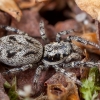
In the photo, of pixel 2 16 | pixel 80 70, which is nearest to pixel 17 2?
pixel 2 16

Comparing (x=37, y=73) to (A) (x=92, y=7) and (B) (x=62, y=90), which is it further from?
(A) (x=92, y=7)

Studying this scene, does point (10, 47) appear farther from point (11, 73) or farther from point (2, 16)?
point (2, 16)

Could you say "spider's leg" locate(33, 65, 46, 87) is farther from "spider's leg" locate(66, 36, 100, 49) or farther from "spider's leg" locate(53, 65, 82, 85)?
"spider's leg" locate(66, 36, 100, 49)

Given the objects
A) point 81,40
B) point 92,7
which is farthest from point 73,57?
point 92,7

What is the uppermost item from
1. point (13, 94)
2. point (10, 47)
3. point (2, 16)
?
point (2, 16)

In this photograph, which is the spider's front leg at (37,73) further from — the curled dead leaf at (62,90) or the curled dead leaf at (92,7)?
the curled dead leaf at (92,7)

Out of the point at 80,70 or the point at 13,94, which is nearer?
the point at 13,94

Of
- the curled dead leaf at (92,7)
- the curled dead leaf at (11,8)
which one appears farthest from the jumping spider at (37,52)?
the curled dead leaf at (92,7)
